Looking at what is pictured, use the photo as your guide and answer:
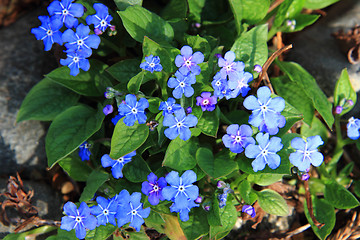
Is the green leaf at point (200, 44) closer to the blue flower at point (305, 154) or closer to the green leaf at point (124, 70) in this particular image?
the green leaf at point (124, 70)

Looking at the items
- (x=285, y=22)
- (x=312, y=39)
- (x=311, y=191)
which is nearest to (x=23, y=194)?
(x=311, y=191)

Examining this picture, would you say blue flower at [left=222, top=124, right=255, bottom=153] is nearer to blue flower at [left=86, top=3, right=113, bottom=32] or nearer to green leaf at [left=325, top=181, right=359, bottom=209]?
green leaf at [left=325, top=181, right=359, bottom=209]

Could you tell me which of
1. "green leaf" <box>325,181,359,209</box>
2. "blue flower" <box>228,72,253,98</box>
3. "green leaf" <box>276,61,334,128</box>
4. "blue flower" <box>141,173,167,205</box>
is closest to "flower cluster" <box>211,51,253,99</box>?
"blue flower" <box>228,72,253,98</box>

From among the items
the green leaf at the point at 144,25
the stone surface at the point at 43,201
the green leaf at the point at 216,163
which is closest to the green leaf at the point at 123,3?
the green leaf at the point at 144,25

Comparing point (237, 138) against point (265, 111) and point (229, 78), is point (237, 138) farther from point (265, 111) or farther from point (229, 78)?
point (229, 78)

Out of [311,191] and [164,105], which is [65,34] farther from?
[311,191]
